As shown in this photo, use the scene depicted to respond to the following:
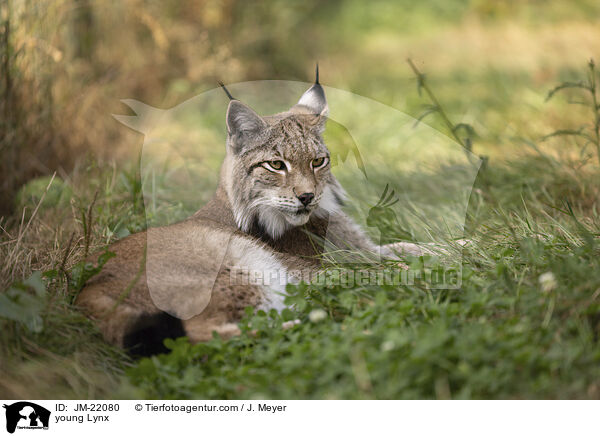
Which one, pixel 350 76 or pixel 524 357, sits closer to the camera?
pixel 524 357

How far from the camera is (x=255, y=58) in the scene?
8.09 meters

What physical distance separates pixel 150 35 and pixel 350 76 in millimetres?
2974

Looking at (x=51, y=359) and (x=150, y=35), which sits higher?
(x=150, y=35)

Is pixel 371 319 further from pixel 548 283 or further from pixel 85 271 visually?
pixel 85 271

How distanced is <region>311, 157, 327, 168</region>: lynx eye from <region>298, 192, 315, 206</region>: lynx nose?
0.22 metres

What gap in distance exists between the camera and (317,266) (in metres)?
3.32

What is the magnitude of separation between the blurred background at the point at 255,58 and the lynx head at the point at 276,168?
133cm

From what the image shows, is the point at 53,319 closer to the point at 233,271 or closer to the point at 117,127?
the point at 233,271

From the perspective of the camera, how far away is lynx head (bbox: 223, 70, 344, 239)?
3.16 meters

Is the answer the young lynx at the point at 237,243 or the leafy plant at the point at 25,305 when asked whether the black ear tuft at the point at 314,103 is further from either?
the leafy plant at the point at 25,305

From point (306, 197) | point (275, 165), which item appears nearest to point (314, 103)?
point (275, 165)

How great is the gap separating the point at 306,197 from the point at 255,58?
5519mm
